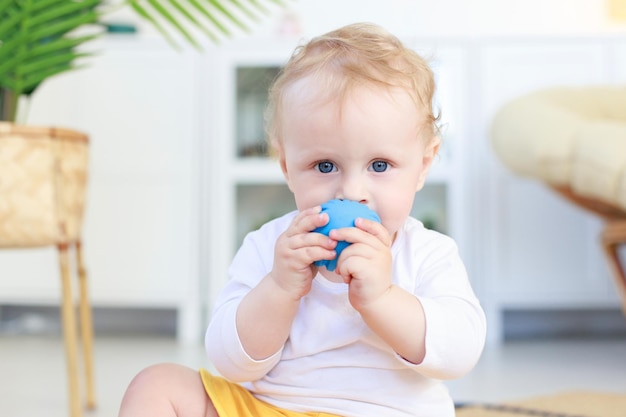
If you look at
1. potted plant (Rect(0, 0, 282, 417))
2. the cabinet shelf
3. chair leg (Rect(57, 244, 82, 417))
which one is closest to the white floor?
chair leg (Rect(57, 244, 82, 417))

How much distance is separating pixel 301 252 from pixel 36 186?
2.49 feet

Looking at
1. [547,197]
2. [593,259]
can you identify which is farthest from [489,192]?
[593,259]

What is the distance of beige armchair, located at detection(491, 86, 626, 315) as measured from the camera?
168 centimetres

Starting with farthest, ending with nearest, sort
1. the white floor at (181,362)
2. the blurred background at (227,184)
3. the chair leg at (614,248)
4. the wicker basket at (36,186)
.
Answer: the blurred background at (227,184), the chair leg at (614,248), the white floor at (181,362), the wicker basket at (36,186)

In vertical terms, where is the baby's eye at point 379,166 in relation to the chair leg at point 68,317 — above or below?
above

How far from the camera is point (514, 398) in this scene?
1607 mm

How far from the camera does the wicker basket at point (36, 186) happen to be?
4.17ft

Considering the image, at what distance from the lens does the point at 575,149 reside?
1.76 meters

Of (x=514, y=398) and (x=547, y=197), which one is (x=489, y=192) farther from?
(x=514, y=398)

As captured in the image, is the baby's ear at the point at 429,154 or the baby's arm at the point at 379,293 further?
the baby's ear at the point at 429,154

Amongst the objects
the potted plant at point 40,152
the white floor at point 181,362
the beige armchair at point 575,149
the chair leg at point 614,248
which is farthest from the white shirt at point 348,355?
the chair leg at point 614,248

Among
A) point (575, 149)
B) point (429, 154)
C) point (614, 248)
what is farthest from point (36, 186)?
point (614, 248)

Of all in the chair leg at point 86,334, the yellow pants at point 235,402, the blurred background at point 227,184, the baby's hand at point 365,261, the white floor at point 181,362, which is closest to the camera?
the baby's hand at point 365,261

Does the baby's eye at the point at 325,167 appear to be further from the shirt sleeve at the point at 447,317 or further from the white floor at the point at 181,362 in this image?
the white floor at the point at 181,362
